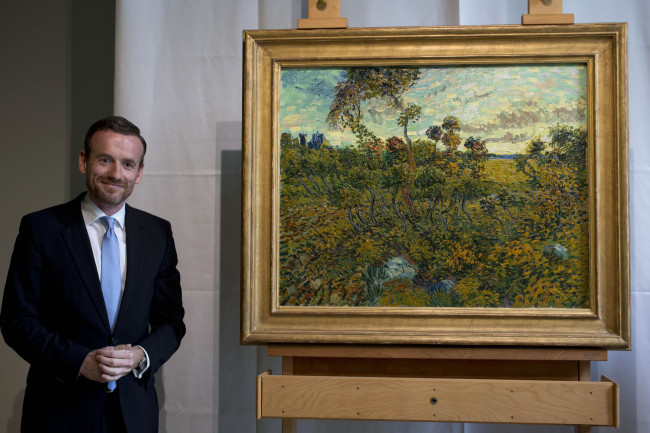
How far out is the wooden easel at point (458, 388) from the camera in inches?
72.5

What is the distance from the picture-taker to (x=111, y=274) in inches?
72.4

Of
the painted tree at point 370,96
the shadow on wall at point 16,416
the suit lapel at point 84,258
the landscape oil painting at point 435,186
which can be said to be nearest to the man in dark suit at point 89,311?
the suit lapel at point 84,258

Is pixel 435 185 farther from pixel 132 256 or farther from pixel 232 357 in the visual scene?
pixel 232 357

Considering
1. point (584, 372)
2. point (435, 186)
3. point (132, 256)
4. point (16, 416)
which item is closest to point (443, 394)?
point (584, 372)

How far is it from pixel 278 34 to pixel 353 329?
3.27 feet

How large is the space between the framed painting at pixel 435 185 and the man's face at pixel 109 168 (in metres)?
0.37

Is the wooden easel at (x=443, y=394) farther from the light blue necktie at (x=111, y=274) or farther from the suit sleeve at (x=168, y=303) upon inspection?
the light blue necktie at (x=111, y=274)

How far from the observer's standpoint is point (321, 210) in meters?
1.98

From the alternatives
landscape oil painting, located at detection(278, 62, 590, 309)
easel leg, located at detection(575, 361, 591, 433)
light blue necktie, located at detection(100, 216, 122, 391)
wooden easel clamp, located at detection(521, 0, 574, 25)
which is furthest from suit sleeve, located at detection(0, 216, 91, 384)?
wooden easel clamp, located at detection(521, 0, 574, 25)

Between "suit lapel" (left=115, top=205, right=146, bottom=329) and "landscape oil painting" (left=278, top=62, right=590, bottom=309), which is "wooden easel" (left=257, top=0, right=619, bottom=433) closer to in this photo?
"landscape oil painting" (left=278, top=62, right=590, bottom=309)

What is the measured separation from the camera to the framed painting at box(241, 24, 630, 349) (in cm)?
191

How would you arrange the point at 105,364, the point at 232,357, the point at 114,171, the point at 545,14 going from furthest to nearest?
1. the point at 232,357
2. the point at 545,14
3. the point at 114,171
4. the point at 105,364

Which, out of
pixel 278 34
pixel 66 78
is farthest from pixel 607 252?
pixel 66 78

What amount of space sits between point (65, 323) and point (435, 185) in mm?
1218
